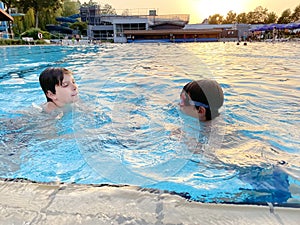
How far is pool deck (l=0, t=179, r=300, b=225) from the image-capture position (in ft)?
3.29

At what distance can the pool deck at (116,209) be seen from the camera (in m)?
1.00

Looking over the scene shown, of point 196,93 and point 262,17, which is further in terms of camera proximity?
point 262,17

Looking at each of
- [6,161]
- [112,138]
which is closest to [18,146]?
[6,161]

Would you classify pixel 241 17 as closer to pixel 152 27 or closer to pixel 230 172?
pixel 152 27

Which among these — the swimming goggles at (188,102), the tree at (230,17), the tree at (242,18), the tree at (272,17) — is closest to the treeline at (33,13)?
the swimming goggles at (188,102)

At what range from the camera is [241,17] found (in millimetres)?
67438

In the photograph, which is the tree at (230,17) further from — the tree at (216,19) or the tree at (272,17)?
the tree at (272,17)

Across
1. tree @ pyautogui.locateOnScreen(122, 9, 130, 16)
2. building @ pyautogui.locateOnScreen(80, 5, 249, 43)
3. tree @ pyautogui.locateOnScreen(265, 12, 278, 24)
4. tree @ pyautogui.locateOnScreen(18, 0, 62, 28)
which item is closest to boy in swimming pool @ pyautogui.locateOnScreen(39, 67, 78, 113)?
building @ pyautogui.locateOnScreen(80, 5, 249, 43)

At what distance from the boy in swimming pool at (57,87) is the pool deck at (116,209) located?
1.69 metres

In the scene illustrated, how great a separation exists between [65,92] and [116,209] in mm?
2047

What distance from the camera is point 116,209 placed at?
1082 mm

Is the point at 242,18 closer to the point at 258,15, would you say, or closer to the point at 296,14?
the point at 258,15

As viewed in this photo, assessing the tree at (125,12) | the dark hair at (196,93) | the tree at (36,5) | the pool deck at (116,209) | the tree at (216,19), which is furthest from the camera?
the tree at (216,19)

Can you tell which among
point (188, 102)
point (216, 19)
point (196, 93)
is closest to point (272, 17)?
point (216, 19)
